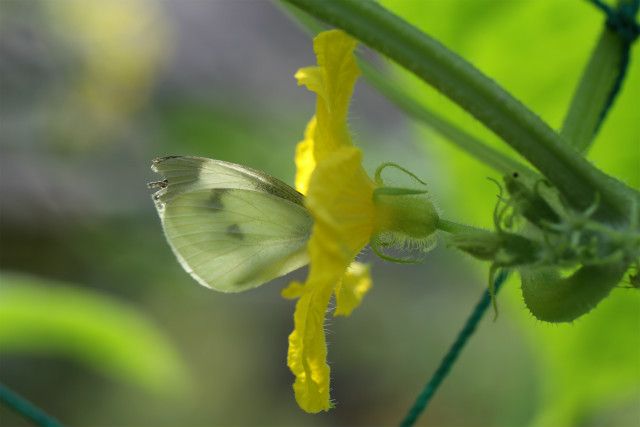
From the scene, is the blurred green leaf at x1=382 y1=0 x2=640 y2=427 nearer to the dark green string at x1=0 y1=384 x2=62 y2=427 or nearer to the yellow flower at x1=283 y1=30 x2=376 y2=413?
the yellow flower at x1=283 y1=30 x2=376 y2=413

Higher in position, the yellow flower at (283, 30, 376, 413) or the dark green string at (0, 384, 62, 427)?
the yellow flower at (283, 30, 376, 413)

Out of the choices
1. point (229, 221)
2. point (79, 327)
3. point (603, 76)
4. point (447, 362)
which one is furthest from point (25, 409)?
point (603, 76)

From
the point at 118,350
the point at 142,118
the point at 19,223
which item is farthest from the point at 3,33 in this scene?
the point at 118,350

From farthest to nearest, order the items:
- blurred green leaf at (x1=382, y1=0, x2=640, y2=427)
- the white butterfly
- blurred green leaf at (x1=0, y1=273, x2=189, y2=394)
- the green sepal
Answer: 1. blurred green leaf at (x1=0, y1=273, x2=189, y2=394)
2. blurred green leaf at (x1=382, y1=0, x2=640, y2=427)
3. the white butterfly
4. the green sepal

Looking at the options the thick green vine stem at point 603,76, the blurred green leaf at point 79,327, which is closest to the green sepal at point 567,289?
the thick green vine stem at point 603,76

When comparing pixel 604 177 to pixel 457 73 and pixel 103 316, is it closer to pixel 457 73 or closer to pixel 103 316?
pixel 457 73

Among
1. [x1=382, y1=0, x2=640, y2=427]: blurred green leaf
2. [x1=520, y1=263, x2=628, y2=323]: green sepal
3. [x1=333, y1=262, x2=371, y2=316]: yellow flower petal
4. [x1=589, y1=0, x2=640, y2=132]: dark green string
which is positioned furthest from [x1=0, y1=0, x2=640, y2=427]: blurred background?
[x1=520, y1=263, x2=628, y2=323]: green sepal

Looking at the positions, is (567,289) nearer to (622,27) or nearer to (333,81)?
(333,81)

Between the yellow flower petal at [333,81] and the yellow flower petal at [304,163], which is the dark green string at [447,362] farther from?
the yellow flower petal at [333,81]

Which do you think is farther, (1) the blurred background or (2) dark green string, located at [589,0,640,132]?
(1) the blurred background
